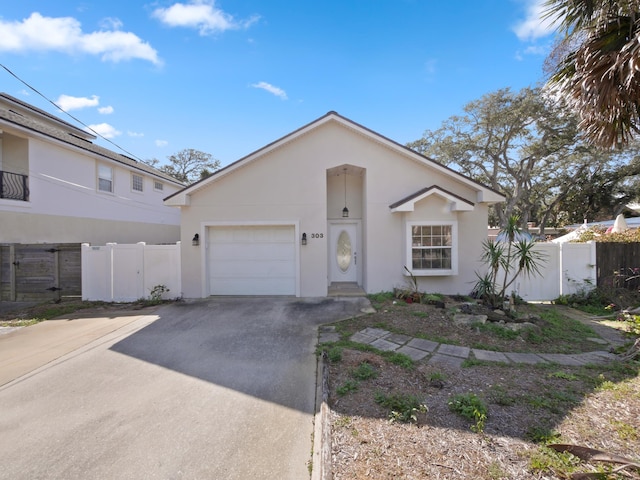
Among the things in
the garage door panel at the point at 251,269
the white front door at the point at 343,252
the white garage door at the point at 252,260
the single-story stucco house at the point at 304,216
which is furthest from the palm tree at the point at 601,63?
the garage door panel at the point at 251,269

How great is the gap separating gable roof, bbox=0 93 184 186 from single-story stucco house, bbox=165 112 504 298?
6424 millimetres

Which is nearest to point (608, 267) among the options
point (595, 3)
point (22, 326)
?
point (595, 3)

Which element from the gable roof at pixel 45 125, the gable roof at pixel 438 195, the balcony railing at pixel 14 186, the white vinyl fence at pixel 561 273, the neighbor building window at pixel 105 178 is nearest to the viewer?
the gable roof at pixel 438 195

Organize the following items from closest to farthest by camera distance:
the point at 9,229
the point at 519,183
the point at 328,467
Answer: the point at 328,467
the point at 9,229
the point at 519,183

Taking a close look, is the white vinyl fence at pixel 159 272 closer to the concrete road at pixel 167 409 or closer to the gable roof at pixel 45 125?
the concrete road at pixel 167 409

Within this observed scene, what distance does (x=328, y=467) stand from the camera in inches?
95.3

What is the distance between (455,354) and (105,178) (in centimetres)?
Result: 1561

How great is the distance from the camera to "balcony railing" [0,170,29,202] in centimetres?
984

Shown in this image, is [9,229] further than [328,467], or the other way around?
[9,229]

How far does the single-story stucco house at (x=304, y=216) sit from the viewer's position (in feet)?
29.9

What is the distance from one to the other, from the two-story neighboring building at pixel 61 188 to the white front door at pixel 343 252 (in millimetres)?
10345

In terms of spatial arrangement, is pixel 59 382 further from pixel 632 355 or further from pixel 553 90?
pixel 553 90

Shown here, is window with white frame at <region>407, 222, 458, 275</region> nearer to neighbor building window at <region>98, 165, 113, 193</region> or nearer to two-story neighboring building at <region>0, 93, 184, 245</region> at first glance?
two-story neighboring building at <region>0, 93, 184, 245</region>

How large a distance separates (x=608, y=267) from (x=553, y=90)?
20.1 feet
